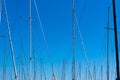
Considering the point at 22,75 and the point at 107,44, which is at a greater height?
the point at 107,44

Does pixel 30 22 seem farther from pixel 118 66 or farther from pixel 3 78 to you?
pixel 3 78

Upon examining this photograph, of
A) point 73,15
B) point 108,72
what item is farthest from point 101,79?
point 73,15

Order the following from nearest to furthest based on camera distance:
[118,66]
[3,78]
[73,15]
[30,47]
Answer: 1. [118,66]
2. [30,47]
3. [73,15]
4. [3,78]

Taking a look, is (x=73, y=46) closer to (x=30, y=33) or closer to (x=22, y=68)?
(x=30, y=33)

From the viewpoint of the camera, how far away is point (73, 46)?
24.6 m

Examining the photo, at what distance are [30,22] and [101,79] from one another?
1973 cm

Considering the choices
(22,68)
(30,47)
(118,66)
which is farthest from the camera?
(22,68)

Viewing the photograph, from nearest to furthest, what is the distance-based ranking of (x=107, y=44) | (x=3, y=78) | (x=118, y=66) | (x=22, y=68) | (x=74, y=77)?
(x=118, y=66) < (x=74, y=77) < (x=107, y=44) < (x=22, y=68) < (x=3, y=78)


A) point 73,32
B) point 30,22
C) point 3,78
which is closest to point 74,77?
point 73,32

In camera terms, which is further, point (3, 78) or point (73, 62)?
point (3, 78)

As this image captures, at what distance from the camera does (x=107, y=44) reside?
2961 cm

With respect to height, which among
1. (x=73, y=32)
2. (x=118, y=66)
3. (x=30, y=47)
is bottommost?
(x=118, y=66)

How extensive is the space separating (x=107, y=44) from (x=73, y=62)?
601cm

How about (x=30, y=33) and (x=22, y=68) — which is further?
(x=22, y=68)
